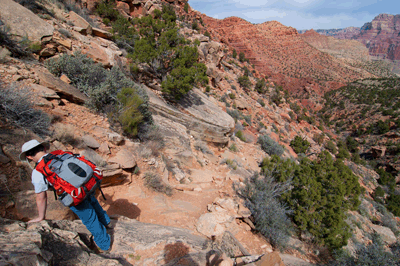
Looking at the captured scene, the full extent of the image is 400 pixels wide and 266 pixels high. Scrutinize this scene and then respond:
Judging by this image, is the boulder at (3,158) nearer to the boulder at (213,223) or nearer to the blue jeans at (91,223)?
the blue jeans at (91,223)

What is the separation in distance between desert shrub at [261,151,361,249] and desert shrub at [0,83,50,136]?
705cm

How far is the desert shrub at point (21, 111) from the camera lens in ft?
11.5

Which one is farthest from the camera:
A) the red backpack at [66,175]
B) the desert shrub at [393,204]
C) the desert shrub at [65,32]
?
the desert shrub at [393,204]

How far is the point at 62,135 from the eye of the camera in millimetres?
4023

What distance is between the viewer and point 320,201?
19.7 feet

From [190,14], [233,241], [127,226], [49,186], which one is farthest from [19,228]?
[190,14]

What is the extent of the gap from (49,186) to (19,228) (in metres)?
0.48

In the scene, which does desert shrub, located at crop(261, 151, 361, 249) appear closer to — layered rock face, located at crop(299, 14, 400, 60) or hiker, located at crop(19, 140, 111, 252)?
hiker, located at crop(19, 140, 111, 252)

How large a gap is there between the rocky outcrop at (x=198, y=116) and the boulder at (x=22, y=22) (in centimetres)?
392

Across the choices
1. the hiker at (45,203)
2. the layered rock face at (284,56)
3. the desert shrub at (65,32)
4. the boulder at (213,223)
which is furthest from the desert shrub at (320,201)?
the layered rock face at (284,56)

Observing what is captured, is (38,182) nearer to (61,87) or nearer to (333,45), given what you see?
(61,87)

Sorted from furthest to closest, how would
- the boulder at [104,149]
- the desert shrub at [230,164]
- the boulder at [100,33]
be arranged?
the boulder at [100,33] < the desert shrub at [230,164] < the boulder at [104,149]

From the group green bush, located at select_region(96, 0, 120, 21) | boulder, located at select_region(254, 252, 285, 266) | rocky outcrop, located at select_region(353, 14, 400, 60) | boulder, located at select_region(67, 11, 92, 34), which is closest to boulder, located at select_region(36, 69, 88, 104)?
boulder, located at select_region(67, 11, 92, 34)

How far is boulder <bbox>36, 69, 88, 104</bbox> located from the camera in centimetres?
482
